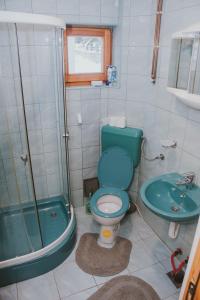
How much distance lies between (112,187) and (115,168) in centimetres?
21

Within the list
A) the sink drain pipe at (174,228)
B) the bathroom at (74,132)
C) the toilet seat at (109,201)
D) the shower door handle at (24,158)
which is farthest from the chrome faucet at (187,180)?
the shower door handle at (24,158)

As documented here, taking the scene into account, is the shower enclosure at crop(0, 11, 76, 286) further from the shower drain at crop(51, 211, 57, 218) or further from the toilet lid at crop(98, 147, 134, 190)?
the toilet lid at crop(98, 147, 134, 190)

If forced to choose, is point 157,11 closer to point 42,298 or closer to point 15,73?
point 15,73

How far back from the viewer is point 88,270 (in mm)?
2117

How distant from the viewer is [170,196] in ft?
6.50

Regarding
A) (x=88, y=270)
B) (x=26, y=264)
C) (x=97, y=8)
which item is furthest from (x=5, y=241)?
(x=97, y=8)

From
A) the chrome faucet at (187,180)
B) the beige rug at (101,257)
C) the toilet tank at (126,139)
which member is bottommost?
the beige rug at (101,257)

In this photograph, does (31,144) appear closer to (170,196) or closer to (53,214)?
(53,214)

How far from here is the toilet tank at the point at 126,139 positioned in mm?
2434

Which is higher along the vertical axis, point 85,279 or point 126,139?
point 126,139

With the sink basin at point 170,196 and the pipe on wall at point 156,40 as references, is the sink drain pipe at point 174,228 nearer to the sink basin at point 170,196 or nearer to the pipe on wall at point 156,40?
the sink basin at point 170,196

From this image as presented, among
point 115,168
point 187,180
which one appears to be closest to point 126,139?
point 115,168

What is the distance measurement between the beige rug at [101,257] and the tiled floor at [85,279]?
0.05 metres

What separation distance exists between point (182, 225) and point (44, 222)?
139cm
